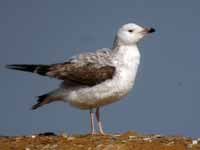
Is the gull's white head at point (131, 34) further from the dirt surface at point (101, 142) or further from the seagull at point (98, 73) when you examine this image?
the dirt surface at point (101, 142)

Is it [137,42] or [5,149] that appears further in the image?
[137,42]

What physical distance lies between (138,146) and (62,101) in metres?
3.34

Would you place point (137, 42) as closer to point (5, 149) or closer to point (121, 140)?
point (121, 140)

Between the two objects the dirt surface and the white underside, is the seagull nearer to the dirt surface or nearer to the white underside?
the white underside

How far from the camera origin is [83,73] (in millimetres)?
14945

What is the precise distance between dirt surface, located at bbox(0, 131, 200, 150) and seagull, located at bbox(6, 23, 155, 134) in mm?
1125

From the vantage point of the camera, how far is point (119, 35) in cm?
1561

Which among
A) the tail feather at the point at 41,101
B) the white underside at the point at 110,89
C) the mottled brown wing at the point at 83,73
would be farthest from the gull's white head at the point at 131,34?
the tail feather at the point at 41,101

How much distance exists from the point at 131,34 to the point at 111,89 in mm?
1591

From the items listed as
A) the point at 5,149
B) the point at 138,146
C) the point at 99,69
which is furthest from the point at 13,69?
the point at 138,146

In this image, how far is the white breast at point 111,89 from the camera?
48.1ft

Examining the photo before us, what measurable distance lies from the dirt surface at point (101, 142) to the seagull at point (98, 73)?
113cm

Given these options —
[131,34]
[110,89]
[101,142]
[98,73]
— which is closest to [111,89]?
[110,89]

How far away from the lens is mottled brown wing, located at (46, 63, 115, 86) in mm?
14766
